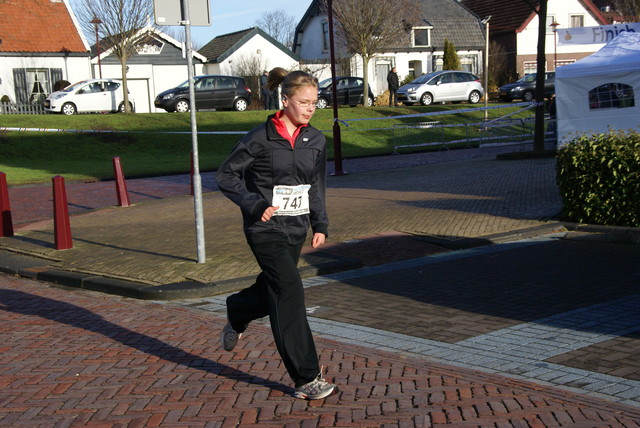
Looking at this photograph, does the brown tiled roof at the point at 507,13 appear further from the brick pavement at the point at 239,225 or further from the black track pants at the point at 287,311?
the black track pants at the point at 287,311

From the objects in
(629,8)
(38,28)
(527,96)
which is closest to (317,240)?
(527,96)

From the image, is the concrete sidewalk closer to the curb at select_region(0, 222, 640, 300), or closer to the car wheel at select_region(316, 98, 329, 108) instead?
the curb at select_region(0, 222, 640, 300)

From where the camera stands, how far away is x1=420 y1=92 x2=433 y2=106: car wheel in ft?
125

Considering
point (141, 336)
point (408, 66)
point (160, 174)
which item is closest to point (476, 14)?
point (408, 66)

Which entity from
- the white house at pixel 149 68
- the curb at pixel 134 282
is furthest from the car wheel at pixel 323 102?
the curb at pixel 134 282

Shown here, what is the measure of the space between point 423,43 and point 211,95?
76.2ft

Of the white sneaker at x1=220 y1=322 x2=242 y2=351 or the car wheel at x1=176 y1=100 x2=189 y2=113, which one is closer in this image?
the white sneaker at x1=220 y1=322 x2=242 y2=351

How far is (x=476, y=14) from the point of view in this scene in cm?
5750

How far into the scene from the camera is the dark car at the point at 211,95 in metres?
34.3

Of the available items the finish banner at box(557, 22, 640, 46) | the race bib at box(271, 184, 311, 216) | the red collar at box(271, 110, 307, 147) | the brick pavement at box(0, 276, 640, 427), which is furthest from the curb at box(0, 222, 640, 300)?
the finish banner at box(557, 22, 640, 46)

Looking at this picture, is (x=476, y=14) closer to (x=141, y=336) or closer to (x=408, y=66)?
(x=408, y=66)

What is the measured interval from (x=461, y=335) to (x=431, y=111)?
30751 millimetres

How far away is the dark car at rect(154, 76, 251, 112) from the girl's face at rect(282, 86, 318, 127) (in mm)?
30580

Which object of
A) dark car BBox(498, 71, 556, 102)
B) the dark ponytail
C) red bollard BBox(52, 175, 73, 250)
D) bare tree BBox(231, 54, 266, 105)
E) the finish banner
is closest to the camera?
the dark ponytail
